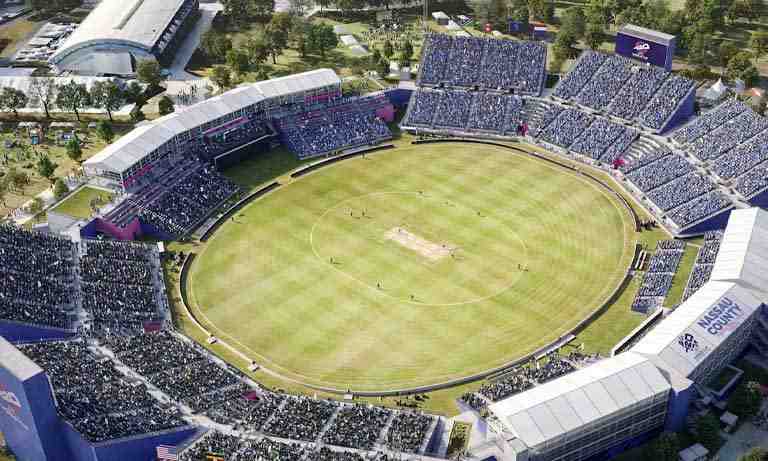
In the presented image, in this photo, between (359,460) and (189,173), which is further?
(189,173)

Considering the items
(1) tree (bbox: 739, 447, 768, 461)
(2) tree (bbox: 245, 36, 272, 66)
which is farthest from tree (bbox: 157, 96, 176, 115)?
(1) tree (bbox: 739, 447, 768, 461)

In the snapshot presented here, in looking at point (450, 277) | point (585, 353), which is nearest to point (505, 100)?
point (450, 277)

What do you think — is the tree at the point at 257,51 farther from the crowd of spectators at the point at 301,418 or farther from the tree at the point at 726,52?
the crowd of spectators at the point at 301,418

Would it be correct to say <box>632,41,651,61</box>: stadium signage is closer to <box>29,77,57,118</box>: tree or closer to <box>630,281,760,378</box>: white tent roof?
<box>630,281,760,378</box>: white tent roof

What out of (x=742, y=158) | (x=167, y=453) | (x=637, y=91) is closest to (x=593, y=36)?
(x=637, y=91)

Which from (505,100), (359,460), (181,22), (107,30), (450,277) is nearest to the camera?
(359,460)

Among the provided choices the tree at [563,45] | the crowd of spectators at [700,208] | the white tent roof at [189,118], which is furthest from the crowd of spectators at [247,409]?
the tree at [563,45]

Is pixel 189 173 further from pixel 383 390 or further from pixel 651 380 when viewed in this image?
pixel 651 380
